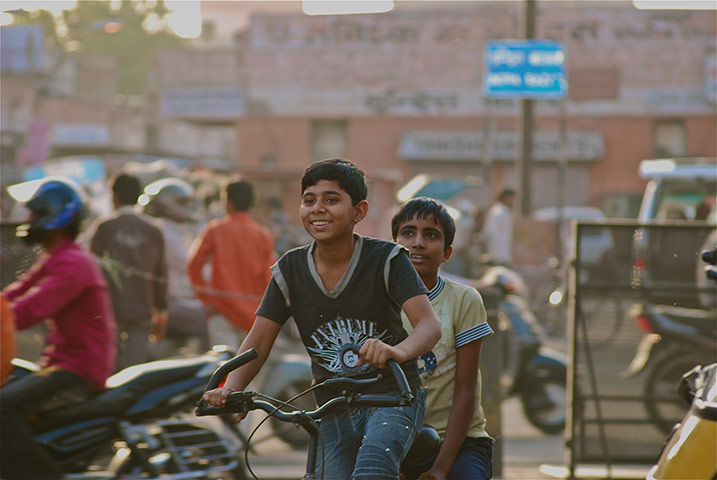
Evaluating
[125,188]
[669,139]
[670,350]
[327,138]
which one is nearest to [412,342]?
[670,350]

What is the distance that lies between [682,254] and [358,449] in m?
4.31

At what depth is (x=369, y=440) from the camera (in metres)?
3.01

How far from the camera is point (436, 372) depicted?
11.8 ft

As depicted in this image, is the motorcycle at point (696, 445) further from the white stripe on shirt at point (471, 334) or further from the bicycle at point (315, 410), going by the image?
the bicycle at point (315, 410)

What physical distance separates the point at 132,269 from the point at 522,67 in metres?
13.0

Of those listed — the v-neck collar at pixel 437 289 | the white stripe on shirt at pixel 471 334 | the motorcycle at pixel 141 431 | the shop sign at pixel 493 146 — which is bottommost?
the motorcycle at pixel 141 431

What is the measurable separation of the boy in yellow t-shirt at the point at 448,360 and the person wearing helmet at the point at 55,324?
2.02 m

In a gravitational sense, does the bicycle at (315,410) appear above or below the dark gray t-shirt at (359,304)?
below

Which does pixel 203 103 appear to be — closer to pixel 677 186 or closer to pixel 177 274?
pixel 677 186

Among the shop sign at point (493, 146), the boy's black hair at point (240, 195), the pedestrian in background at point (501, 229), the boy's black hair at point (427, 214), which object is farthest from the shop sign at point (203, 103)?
the boy's black hair at point (427, 214)

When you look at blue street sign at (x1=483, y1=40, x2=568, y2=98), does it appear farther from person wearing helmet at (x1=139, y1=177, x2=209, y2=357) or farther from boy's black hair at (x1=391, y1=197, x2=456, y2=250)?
boy's black hair at (x1=391, y1=197, x2=456, y2=250)

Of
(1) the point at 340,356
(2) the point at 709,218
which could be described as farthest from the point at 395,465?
(2) the point at 709,218

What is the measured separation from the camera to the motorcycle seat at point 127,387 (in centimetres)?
513

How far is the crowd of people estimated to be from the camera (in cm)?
314
